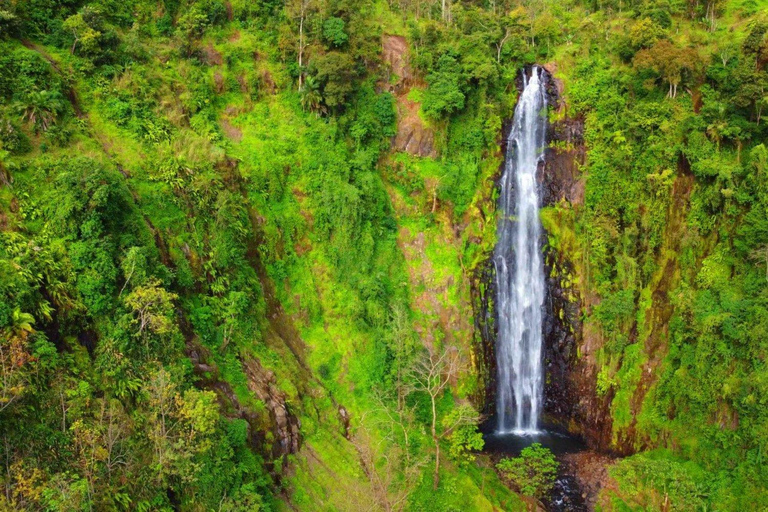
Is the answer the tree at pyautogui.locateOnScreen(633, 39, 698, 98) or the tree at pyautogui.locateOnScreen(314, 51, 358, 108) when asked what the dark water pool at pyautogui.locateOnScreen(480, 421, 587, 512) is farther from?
the tree at pyautogui.locateOnScreen(314, 51, 358, 108)

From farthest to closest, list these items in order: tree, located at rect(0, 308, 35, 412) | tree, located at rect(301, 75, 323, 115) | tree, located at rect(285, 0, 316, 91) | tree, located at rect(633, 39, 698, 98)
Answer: tree, located at rect(285, 0, 316, 91)
tree, located at rect(301, 75, 323, 115)
tree, located at rect(633, 39, 698, 98)
tree, located at rect(0, 308, 35, 412)

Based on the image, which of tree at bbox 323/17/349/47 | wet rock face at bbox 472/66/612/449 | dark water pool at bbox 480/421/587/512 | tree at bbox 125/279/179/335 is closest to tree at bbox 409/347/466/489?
wet rock face at bbox 472/66/612/449

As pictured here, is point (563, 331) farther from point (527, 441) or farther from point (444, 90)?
point (444, 90)

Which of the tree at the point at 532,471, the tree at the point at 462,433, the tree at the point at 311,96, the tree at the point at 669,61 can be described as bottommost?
the tree at the point at 532,471

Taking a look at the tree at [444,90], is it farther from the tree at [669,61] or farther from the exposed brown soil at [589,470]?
the exposed brown soil at [589,470]

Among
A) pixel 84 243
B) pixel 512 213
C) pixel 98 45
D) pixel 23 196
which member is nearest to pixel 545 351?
pixel 512 213

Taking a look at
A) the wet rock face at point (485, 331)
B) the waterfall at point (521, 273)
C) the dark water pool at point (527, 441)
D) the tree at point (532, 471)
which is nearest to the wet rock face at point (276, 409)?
the tree at point (532, 471)
